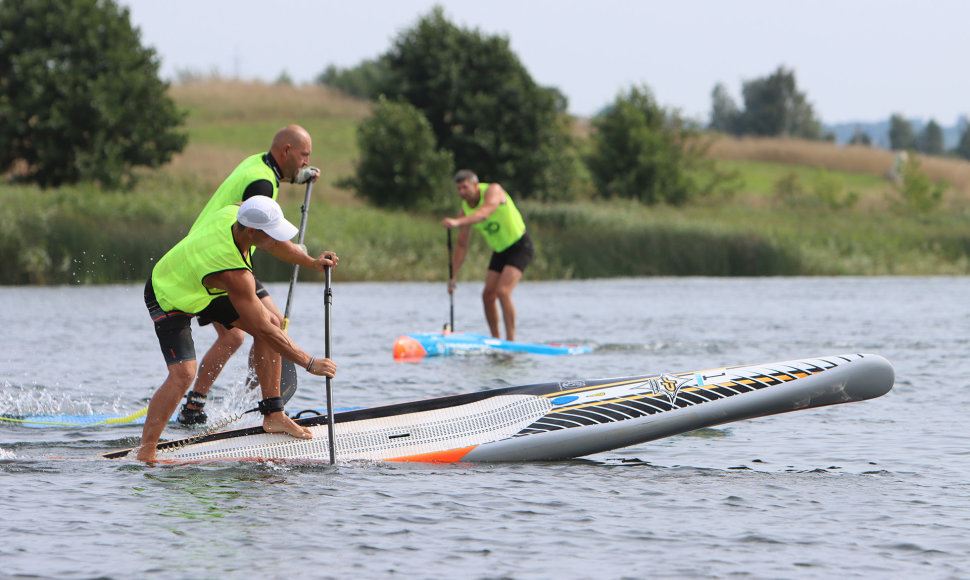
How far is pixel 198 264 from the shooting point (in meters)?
7.16

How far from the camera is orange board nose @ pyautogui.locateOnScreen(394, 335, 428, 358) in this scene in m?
14.1

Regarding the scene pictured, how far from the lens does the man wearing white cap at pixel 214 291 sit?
279 inches

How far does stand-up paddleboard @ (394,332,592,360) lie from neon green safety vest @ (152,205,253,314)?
22.3ft

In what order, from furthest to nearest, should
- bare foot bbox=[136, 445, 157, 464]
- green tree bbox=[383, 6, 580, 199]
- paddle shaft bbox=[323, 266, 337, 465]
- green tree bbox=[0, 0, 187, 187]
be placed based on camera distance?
green tree bbox=[383, 6, 580, 199] → green tree bbox=[0, 0, 187, 187] → bare foot bbox=[136, 445, 157, 464] → paddle shaft bbox=[323, 266, 337, 465]

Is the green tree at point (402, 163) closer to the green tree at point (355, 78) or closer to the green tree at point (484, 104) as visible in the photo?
the green tree at point (484, 104)

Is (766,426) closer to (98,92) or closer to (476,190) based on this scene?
(476,190)

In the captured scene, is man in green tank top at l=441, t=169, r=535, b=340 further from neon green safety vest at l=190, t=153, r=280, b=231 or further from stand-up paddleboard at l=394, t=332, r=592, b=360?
neon green safety vest at l=190, t=153, r=280, b=231

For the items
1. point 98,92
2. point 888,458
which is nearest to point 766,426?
point 888,458

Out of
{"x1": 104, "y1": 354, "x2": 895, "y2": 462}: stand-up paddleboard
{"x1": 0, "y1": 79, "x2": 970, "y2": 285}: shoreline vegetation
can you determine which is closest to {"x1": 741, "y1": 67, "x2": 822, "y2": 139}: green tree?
{"x1": 0, "y1": 79, "x2": 970, "y2": 285}: shoreline vegetation

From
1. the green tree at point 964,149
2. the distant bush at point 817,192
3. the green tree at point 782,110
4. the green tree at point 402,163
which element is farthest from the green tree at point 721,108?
the green tree at point 402,163

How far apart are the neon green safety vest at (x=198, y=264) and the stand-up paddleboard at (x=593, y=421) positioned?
1106 mm

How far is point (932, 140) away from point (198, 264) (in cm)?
17094

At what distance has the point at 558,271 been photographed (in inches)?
1326

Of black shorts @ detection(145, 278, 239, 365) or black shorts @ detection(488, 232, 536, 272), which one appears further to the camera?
black shorts @ detection(488, 232, 536, 272)
